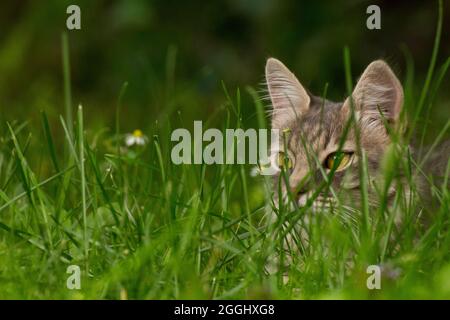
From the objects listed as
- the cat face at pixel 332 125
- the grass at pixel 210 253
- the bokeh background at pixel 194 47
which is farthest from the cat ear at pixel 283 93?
the bokeh background at pixel 194 47

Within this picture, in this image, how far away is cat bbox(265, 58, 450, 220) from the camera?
2.88 m

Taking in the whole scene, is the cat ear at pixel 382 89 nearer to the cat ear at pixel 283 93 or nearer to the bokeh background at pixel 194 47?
the cat ear at pixel 283 93

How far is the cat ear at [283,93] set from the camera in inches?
125

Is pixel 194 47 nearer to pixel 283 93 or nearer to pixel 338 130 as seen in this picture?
pixel 283 93

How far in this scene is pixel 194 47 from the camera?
6047 mm

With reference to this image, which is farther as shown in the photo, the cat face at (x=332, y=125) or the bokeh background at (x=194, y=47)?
the bokeh background at (x=194, y=47)

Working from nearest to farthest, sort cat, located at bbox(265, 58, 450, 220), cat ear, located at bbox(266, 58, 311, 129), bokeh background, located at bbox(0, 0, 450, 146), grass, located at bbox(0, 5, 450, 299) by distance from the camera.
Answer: grass, located at bbox(0, 5, 450, 299), cat, located at bbox(265, 58, 450, 220), cat ear, located at bbox(266, 58, 311, 129), bokeh background, located at bbox(0, 0, 450, 146)

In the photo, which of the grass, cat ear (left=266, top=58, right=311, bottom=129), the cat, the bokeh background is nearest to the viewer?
the grass

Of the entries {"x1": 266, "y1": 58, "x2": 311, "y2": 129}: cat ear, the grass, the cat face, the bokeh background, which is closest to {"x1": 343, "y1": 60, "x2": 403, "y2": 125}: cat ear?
the cat face

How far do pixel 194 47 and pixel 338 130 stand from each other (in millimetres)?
3081

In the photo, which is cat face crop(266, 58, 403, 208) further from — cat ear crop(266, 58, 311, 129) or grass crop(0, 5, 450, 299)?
grass crop(0, 5, 450, 299)

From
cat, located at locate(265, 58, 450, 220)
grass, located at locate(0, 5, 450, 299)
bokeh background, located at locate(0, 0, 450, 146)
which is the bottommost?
grass, located at locate(0, 5, 450, 299)

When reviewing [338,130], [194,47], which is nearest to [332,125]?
[338,130]

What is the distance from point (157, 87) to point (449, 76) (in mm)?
1903
